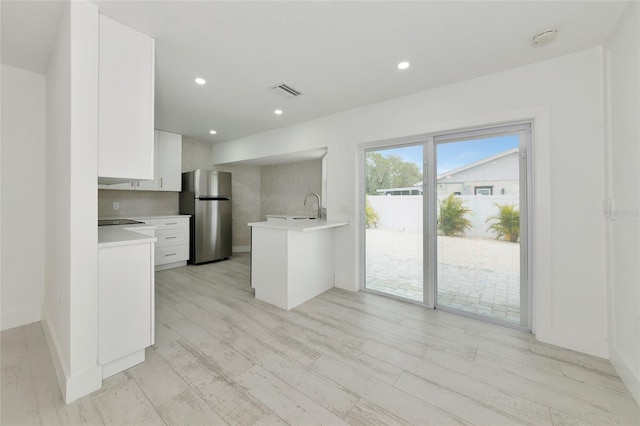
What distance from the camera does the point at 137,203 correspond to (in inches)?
177

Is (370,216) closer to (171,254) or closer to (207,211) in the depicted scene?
(207,211)

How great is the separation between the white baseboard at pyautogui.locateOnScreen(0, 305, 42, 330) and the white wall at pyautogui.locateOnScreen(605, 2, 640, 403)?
15.8 ft

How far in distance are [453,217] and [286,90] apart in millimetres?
2367

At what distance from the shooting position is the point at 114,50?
1.66 m

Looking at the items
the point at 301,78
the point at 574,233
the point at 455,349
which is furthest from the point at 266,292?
the point at 574,233

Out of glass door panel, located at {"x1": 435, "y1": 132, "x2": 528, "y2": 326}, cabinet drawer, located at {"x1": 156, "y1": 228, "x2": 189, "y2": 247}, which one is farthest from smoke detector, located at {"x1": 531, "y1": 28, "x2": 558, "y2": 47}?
cabinet drawer, located at {"x1": 156, "y1": 228, "x2": 189, "y2": 247}

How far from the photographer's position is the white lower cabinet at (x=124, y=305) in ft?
5.30

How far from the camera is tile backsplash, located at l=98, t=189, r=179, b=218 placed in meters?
4.13

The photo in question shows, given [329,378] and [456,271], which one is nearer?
[329,378]

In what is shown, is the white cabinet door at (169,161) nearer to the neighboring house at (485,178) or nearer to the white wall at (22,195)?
the white wall at (22,195)

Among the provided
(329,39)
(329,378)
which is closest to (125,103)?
(329,39)

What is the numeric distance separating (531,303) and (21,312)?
4857 millimetres

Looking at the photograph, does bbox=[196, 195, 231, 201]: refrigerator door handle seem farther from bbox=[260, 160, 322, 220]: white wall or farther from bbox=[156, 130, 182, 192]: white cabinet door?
bbox=[260, 160, 322, 220]: white wall

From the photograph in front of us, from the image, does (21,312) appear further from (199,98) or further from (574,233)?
(574,233)
